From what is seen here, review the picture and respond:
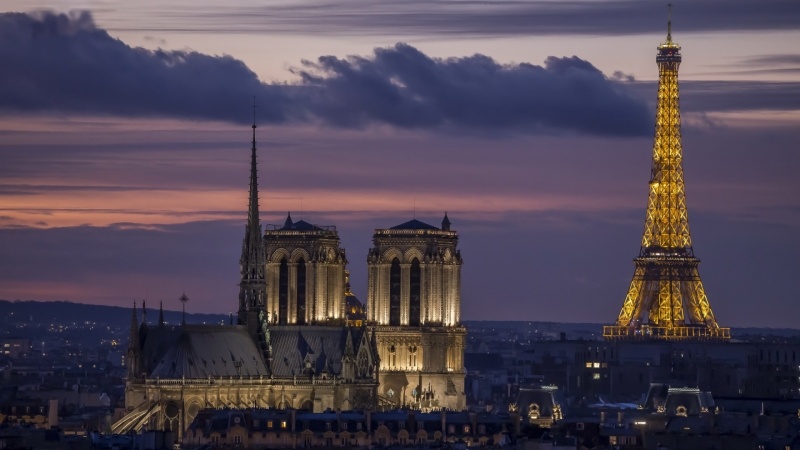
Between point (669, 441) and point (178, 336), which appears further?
point (178, 336)

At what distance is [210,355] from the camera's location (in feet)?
637

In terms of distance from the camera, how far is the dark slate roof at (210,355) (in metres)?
192

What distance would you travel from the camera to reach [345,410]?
195 meters

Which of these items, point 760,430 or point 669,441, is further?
point 760,430

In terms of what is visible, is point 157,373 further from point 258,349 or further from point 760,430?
point 760,430

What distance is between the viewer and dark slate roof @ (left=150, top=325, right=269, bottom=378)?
19162 centimetres

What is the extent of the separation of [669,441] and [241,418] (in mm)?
22067

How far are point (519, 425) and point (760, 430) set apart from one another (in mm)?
14600

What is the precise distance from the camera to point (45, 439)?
169125 millimetres

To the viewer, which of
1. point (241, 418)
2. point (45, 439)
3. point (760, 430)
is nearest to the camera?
point (45, 439)

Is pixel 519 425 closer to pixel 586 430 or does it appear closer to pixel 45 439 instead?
pixel 586 430

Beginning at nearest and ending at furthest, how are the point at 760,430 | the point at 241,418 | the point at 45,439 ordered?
the point at 45,439
the point at 241,418
the point at 760,430

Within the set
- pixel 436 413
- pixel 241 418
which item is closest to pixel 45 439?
pixel 241 418

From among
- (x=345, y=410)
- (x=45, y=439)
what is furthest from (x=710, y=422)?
(x=45, y=439)
